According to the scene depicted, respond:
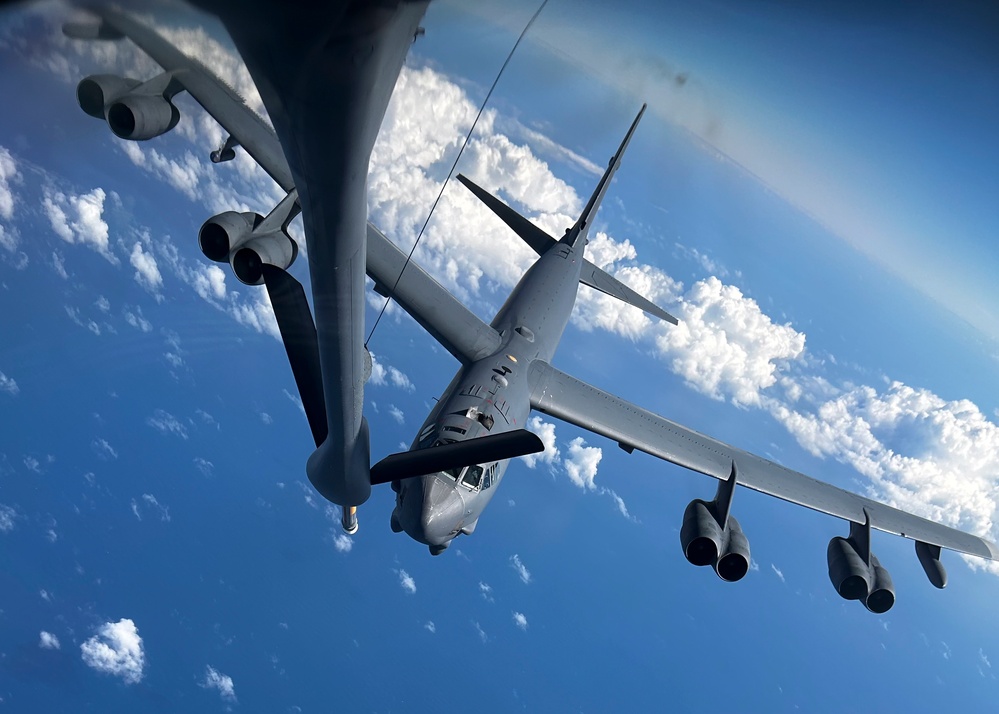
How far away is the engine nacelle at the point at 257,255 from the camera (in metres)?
7.46

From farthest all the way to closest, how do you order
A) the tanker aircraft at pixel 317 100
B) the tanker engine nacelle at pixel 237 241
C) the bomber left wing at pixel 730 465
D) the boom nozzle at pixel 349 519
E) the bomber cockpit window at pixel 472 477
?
1. the bomber left wing at pixel 730 465
2. the bomber cockpit window at pixel 472 477
3. the tanker engine nacelle at pixel 237 241
4. the boom nozzle at pixel 349 519
5. the tanker aircraft at pixel 317 100

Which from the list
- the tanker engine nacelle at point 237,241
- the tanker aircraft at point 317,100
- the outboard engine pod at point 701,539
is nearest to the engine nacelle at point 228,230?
the tanker engine nacelle at point 237,241

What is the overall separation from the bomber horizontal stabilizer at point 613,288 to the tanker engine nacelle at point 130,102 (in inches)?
621

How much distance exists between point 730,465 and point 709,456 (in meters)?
0.46

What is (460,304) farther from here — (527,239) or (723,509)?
(723,509)

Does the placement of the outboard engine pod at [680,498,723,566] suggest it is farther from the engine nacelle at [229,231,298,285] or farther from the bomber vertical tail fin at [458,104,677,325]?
the engine nacelle at [229,231,298,285]

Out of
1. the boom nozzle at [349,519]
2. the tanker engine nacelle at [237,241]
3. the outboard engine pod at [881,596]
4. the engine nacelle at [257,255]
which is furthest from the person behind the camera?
the outboard engine pod at [881,596]

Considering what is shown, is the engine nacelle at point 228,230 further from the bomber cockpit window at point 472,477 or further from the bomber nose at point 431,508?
the bomber cockpit window at point 472,477

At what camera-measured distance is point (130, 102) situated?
3.22 meters

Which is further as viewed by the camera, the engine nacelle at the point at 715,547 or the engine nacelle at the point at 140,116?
the engine nacelle at the point at 715,547

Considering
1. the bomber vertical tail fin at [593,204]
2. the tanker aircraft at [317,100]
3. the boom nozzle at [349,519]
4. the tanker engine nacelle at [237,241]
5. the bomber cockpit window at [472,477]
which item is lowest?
the tanker aircraft at [317,100]

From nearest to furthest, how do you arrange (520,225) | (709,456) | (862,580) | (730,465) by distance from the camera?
(862,580) < (730,465) < (709,456) < (520,225)

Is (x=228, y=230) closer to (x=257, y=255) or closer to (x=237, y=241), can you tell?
(x=237, y=241)

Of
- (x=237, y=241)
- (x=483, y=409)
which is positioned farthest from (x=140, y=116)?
(x=483, y=409)
